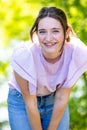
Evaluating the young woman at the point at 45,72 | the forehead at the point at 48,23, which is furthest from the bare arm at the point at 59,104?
the forehead at the point at 48,23

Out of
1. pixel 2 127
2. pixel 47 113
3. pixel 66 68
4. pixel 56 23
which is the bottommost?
pixel 2 127

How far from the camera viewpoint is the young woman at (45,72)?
10.1 feet

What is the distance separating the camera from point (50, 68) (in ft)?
10.5

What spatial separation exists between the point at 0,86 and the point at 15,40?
1.86 ft

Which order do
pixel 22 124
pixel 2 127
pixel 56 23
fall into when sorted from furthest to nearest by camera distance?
pixel 2 127 < pixel 22 124 < pixel 56 23

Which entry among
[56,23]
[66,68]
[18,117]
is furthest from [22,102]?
[56,23]

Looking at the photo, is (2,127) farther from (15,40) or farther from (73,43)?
(73,43)

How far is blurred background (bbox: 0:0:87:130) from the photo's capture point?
17.3 ft

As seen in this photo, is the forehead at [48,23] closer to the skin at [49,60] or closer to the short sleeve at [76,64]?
the skin at [49,60]

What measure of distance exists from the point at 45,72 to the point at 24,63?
180 mm

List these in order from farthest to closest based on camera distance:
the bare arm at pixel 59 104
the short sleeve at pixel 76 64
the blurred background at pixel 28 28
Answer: the blurred background at pixel 28 28, the bare arm at pixel 59 104, the short sleeve at pixel 76 64

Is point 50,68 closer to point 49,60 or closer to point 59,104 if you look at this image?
point 49,60

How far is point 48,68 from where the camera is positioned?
321 centimetres

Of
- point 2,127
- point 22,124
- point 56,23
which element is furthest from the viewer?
point 2,127
